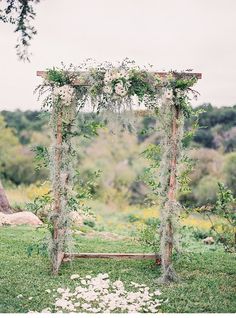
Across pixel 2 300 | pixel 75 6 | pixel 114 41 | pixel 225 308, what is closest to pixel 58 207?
pixel 2 300

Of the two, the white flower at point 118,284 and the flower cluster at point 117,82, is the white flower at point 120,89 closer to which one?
the flower cluster at point 117,82

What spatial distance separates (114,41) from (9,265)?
8522 mm

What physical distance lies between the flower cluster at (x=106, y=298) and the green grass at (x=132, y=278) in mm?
127

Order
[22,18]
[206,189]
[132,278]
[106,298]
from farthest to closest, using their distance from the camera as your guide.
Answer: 1. [206,189]
2. [22,18]
3. [132,278]
4. [106,298]

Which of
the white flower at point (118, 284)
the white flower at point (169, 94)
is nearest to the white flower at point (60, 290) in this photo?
the white flower at point (118, 284)

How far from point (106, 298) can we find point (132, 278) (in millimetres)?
739

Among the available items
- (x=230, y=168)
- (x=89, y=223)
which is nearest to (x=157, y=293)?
(x=89, y=223)

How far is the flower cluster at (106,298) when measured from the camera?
4812mm

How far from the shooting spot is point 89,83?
5.79 metres

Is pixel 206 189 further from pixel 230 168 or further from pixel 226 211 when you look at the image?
pixel 226 211

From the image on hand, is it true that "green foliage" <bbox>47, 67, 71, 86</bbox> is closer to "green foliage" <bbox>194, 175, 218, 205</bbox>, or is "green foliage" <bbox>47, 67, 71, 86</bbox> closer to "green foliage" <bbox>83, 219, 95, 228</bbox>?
"green foliage" <bbox>83, 219, 95, 228</bbox>

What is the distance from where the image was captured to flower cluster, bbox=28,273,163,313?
15.8 ft

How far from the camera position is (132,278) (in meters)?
5.68

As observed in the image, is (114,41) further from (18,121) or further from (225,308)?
(18,121)
